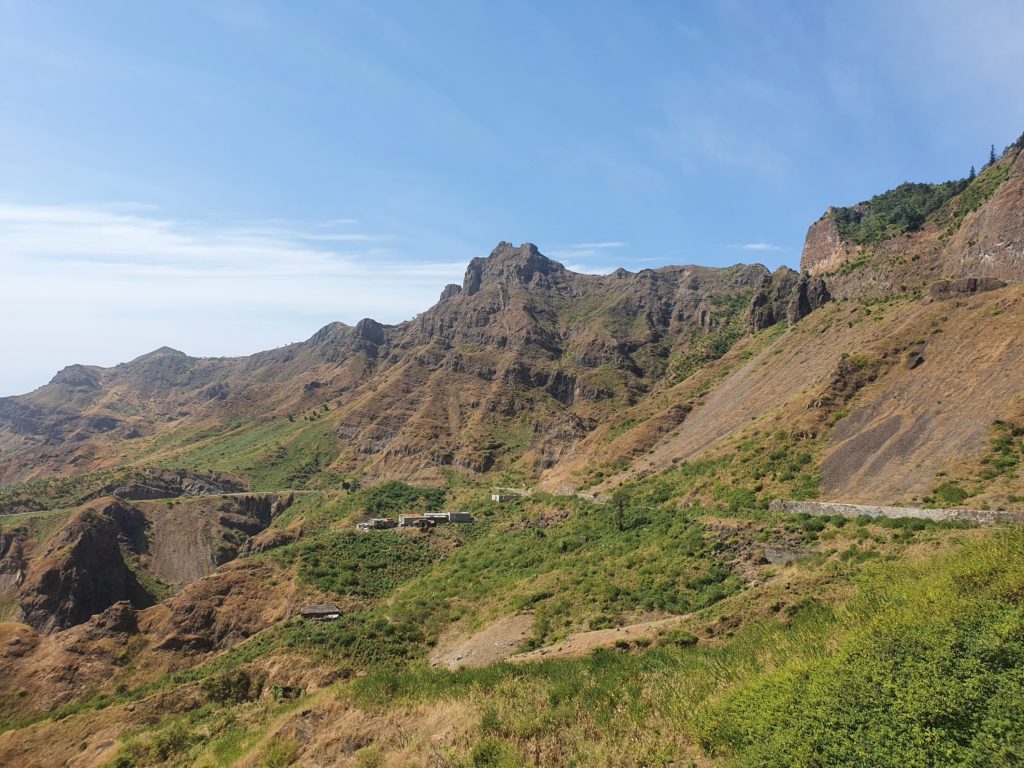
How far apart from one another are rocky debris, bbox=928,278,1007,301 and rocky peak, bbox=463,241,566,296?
12842cm

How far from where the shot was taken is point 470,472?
93.4 meters

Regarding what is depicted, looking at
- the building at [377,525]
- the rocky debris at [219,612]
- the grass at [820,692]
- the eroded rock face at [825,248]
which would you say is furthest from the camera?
the eroded rock face at [825,248]

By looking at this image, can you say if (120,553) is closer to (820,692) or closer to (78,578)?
(78,578)

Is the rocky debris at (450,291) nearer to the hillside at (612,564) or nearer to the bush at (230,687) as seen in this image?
the hillside at (612,564)

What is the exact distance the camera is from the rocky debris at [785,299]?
84125 millimetres

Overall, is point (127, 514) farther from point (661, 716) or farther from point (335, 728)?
point (661, 716)

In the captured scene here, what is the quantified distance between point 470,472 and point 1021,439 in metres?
73.4

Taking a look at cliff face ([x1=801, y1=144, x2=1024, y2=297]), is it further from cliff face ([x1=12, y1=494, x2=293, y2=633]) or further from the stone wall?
cliff face ([x1=12, y1=494, x2=293, y2=633])

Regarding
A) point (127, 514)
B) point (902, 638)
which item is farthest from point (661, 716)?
point (127, 514)

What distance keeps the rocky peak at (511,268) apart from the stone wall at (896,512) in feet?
478

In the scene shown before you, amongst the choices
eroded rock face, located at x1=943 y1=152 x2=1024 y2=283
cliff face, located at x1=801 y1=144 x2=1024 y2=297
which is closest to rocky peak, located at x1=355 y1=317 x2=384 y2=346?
cliff face, located at x1=801 y1=144 x2=1024 y2=297

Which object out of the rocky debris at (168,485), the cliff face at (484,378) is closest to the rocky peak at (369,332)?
the cliff face at (484,378)

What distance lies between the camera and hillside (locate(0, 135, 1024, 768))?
409 inches

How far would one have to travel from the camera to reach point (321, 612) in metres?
41.6
